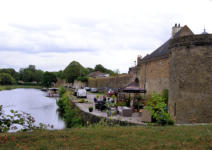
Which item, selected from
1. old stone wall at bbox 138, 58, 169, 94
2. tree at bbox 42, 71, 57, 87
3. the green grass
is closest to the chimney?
old stone wall at bbox 138, 58, 169, 94

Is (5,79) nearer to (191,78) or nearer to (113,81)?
(113,81)

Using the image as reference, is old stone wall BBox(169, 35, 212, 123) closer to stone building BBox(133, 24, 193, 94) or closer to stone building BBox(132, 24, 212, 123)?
stone building BBox(132, 24, 212, 123)

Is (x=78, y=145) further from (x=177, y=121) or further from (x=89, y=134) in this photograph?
(x=177, y=121)

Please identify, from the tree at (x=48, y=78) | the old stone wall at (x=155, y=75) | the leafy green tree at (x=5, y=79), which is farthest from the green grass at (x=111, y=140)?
the leafy green tree at (x=5, y=79)

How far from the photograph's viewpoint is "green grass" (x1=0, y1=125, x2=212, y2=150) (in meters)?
6.20

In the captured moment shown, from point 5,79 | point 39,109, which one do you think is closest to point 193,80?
point 39,109

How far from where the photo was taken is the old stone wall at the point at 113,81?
132 feet

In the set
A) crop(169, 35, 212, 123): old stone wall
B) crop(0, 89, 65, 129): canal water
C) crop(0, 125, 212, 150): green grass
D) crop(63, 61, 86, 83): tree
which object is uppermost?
crop(63, 61, 86, 83): tree

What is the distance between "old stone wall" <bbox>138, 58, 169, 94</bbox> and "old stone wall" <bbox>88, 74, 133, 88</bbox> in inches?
199

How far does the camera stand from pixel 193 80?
45.2 ft

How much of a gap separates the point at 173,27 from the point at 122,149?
2638 cm

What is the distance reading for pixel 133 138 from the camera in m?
7.09

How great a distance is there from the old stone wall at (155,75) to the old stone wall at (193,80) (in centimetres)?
1200

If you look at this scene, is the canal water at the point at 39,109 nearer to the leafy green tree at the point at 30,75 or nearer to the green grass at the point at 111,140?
the green grass at the point at 111,140
